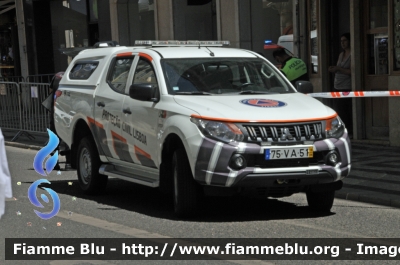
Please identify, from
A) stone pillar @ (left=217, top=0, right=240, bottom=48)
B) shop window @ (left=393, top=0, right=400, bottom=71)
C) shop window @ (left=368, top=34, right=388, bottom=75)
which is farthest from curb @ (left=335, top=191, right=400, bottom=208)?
stone pillar @ (left=217, top=0, right=240, bottom=48)

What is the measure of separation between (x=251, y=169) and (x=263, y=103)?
86 cm

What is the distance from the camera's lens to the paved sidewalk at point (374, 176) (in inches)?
384

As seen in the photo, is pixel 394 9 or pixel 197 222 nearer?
pixel 197 222

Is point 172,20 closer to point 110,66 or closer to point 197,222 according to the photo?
point 110,66

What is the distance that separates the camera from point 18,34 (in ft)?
97.8

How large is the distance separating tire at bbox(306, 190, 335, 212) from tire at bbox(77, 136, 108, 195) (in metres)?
2.76

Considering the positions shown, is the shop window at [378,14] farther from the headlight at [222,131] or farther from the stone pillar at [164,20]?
the headlight at [222,131]

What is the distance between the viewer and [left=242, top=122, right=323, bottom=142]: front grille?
820 cm

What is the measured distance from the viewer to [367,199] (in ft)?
31.9

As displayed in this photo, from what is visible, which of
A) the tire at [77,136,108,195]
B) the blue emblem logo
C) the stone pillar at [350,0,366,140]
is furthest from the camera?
the stone pillar at [350,0,366,140]

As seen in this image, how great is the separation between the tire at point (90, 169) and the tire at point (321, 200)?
276cm

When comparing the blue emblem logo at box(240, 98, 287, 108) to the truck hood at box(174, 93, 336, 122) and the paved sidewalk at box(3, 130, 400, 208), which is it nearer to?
the truck hood at box(174, 93, 336, 122)

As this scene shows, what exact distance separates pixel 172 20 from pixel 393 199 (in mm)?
13070

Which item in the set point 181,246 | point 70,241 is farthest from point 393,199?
point 70,241
